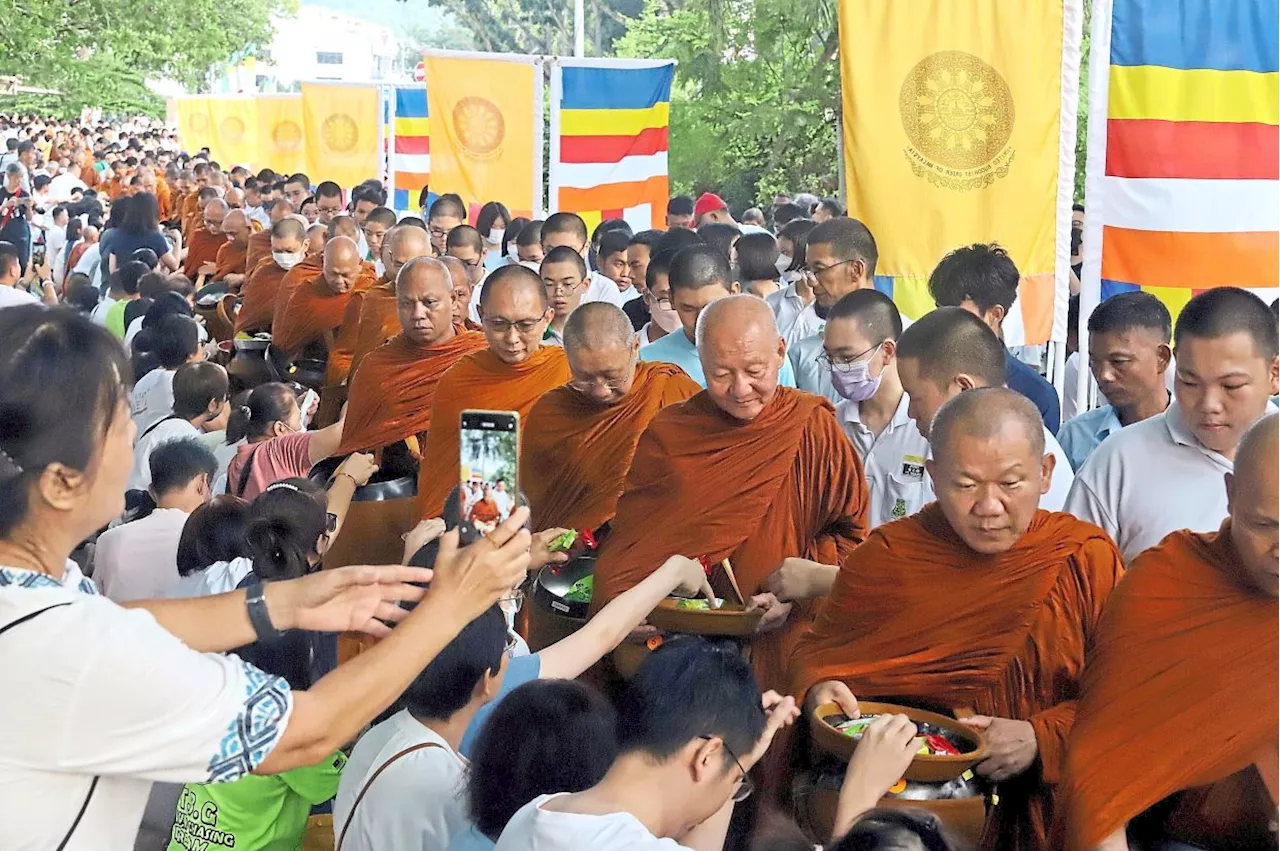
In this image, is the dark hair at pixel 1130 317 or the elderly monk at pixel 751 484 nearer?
the elderly monk at pixel 751 484

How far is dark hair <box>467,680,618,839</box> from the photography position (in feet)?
9.50

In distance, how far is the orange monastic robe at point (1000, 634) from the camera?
3.37m

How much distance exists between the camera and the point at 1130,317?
195 inches

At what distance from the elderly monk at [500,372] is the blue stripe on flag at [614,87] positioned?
5901 mm

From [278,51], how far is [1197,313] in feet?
345

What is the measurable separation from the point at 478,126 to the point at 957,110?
20.2 feet

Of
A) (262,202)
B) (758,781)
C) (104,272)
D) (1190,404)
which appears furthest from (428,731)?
(262,202)

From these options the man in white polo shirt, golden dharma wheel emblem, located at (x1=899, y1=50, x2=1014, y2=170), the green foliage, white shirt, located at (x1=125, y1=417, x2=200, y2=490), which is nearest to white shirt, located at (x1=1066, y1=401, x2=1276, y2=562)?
the man in white polo shirt

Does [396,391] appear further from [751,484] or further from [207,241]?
[207,241]

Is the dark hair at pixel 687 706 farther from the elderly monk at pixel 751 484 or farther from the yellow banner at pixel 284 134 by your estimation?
the yellow banner at pixel 284 134

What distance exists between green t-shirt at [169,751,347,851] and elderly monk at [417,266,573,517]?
2433 mm

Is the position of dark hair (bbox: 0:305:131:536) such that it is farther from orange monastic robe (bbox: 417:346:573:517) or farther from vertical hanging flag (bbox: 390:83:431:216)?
vertical hanging flag (bbox: 390:83:431:216)

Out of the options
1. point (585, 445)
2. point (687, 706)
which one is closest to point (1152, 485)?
point (687, 706)

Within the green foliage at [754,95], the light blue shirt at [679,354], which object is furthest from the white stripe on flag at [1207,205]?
the green foliage at [754,95]
